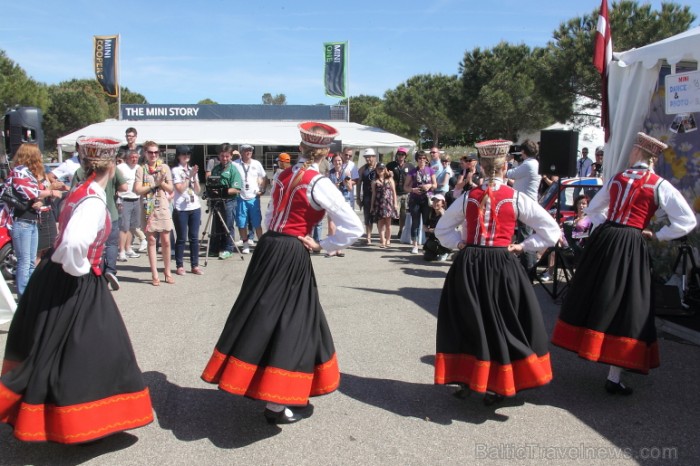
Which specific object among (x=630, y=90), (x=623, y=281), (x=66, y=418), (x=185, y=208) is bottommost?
(x=66, y=418)

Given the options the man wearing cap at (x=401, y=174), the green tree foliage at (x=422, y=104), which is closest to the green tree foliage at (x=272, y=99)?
the green tree foliage at (x=422, y=104)

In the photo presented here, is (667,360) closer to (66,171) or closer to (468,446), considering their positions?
(468,446)

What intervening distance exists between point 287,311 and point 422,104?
37977 mm

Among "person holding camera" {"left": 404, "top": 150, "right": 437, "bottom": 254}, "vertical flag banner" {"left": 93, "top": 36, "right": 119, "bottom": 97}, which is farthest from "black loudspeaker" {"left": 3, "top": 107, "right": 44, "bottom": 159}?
"vertical flag banner" {"left": 93, "top": 36, "right": 119, "bottom": 97}

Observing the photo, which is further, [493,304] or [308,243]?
[493,304]

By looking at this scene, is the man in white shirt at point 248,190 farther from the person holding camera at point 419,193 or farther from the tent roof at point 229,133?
the tent roof at point 229,133

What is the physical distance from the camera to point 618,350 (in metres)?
4.29

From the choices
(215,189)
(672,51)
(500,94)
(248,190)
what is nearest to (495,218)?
(672,51)

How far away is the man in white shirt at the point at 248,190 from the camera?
10367 millimetres

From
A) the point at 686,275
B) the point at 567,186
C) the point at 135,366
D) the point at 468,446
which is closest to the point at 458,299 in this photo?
the point at 468,446

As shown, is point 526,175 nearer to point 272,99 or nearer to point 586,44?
point 586,44

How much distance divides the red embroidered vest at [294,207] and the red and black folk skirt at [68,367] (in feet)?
3.70

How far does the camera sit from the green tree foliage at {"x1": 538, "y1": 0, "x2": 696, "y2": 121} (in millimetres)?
21953

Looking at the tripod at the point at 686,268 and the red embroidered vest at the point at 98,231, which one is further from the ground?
the red embroidered vest at the point at 98,231
